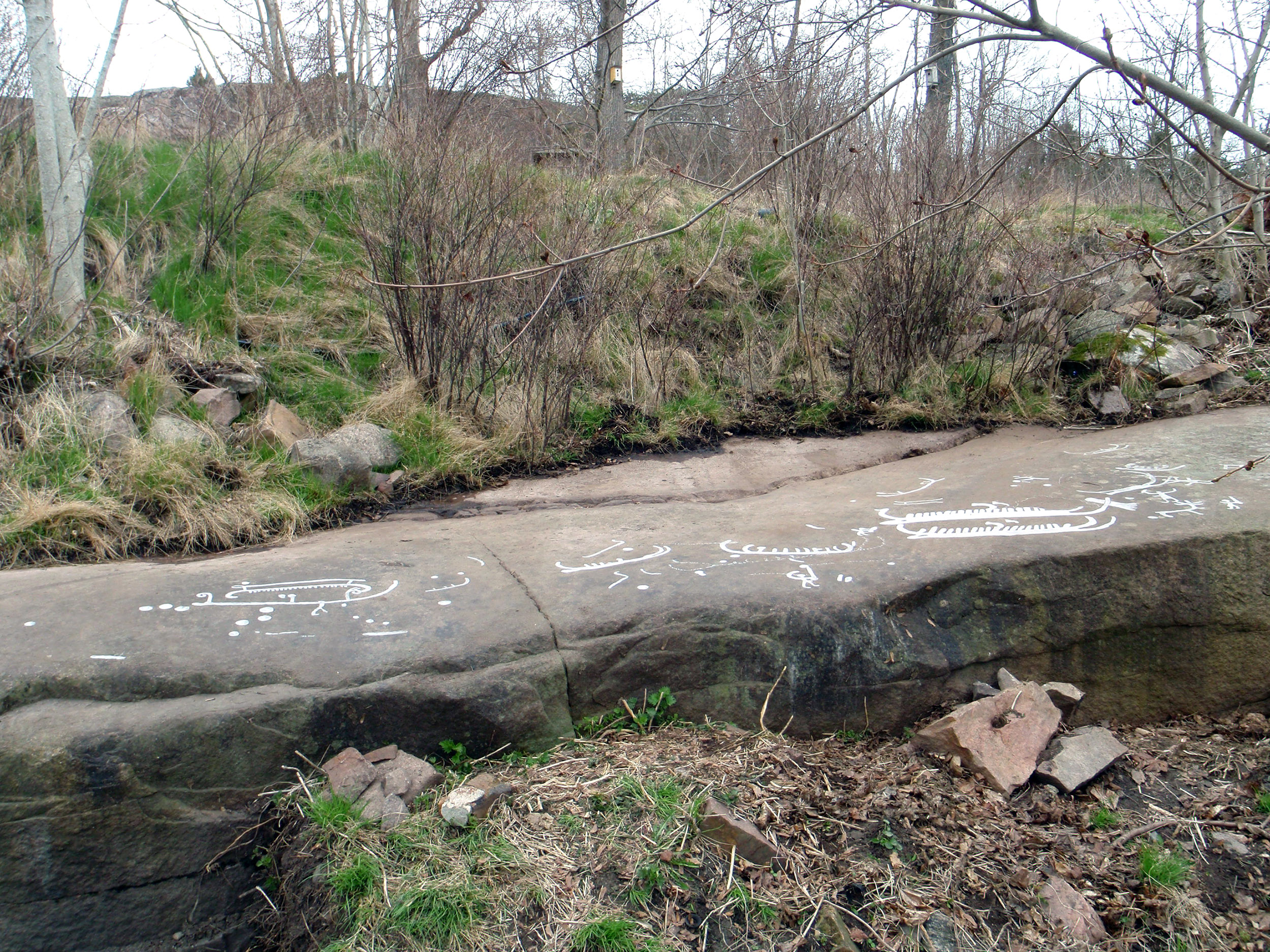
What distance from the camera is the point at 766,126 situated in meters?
7.42

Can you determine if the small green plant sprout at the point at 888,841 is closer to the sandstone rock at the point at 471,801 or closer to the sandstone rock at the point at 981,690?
the sandstone rock at the point at 981,690

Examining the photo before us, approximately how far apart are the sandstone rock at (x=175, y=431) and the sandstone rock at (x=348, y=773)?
2717mm

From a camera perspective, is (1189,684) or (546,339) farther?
(546,339)

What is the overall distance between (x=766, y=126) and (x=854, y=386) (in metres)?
2.45

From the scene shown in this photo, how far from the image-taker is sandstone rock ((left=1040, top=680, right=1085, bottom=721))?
135 inches

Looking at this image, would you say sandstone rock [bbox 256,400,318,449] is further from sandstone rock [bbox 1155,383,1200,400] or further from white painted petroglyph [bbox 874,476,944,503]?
sandstone rock [bbox 1155,383,1200,400]

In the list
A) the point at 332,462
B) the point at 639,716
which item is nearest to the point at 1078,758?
the point at 639,716

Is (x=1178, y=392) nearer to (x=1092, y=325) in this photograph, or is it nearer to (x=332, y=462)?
(x=1092, y=325)

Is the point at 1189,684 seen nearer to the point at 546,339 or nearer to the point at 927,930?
the point at 927,930

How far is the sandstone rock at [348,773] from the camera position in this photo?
110 inches

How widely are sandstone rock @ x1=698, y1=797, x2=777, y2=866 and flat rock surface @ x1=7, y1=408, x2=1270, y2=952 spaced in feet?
1.98

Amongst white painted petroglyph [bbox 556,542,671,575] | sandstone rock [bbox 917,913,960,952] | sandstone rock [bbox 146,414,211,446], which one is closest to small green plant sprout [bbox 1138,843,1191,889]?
sandstone rock [bbox 917,913,960,952]

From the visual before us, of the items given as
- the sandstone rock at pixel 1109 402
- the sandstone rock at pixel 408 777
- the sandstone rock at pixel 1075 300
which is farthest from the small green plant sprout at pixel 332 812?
the sandstone rock at pixel 1075 300

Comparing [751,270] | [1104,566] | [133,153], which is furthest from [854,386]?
[133,153]
